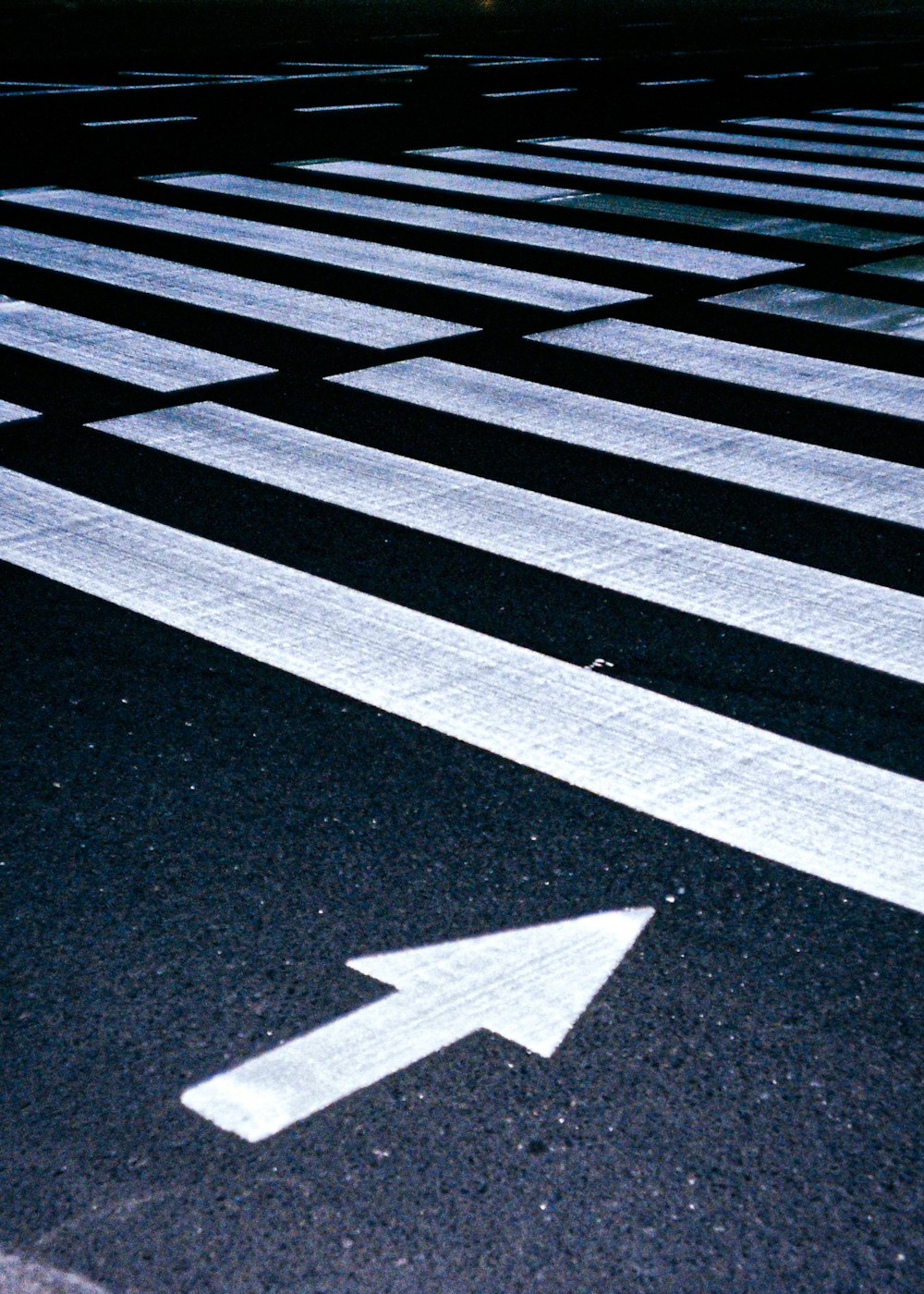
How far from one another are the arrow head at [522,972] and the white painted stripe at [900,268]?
6.03 meters

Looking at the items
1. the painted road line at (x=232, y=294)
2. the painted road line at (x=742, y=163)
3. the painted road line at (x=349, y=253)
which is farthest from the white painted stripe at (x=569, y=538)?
the painted road line at (x=742, y=163)

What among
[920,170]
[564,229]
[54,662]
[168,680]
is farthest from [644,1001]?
[920,170]

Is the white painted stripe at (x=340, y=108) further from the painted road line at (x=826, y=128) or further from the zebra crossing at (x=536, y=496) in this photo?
the zebra crossing at (x=536, y=496)

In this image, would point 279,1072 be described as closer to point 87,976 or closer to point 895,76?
point 87,976

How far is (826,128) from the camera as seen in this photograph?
13.9 m

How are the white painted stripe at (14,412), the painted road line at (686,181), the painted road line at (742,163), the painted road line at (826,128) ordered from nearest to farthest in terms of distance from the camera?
the white painted stripe at (14,412), the painted road line at (686,181), the painted road line at (742,163), the painted road line at (826,128)

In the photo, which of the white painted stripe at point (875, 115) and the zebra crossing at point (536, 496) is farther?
the white painted stripe at point (875, 115)

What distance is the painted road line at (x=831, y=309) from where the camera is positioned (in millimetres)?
7395

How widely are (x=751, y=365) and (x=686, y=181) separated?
4670 mm

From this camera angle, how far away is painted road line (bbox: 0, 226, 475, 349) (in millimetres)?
7219

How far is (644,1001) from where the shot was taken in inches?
112

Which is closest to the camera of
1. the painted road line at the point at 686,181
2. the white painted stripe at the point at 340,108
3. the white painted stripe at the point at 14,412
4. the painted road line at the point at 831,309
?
the white painted stripe at the point at 14,412

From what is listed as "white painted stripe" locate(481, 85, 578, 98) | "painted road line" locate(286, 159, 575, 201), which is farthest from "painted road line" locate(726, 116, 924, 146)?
"painted road line" locate(286, 159, 575, 201)

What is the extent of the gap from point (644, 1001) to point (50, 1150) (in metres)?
0.97
